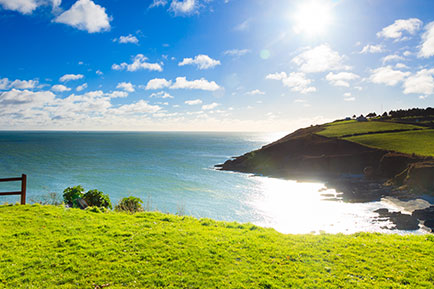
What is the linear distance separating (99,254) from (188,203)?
123ft

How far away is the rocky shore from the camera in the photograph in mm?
42500

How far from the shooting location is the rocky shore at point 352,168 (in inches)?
1673

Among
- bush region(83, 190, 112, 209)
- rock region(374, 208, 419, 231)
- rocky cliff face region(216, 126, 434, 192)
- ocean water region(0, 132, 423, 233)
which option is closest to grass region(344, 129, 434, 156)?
rocky cliff face region(216, 126, 434, 192)

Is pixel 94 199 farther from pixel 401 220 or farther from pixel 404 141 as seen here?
pixel 404 141

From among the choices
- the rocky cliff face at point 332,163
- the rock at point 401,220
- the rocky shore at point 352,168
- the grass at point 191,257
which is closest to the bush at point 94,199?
the grass at point 191,257

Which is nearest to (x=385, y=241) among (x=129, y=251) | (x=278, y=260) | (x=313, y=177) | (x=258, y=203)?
(x=278, y=260)

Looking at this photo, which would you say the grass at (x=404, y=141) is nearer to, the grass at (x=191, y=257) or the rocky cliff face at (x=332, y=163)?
the rocky cliff face at (x=332, y=163)

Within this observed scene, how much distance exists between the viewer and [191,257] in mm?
9883

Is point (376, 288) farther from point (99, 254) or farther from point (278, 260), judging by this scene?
point (99, 254)

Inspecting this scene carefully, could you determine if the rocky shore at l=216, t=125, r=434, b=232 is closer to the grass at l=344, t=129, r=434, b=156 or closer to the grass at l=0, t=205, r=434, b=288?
the grass at l=344, t=129, r=434, b=156

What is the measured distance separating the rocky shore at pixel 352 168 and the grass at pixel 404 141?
13.6ft

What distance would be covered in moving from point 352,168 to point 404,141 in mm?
19947

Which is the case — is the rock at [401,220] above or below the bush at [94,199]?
below

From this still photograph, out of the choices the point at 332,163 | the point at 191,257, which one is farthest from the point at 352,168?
the point at 191,257
